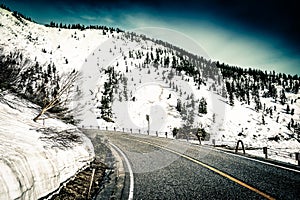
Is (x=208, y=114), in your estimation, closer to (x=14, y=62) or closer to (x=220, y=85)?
(x=220, y=85)

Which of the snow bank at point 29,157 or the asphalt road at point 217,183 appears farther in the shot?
the asphalt road at point 217,183

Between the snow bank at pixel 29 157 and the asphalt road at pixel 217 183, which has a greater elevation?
the snow bank at pixel 29 157

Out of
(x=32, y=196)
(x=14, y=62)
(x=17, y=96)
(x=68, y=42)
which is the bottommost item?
(x=32, y=196)

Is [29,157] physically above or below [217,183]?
above

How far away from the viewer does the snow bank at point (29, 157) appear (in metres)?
3.52

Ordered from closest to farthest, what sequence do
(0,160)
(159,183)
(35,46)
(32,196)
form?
(0,160) → (32,196) → (159,183) → (35,46)

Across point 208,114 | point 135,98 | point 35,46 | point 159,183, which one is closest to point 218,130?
point 208,114

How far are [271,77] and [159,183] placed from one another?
197m

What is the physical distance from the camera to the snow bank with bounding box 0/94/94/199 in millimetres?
3520

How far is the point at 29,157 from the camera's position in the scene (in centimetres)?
439

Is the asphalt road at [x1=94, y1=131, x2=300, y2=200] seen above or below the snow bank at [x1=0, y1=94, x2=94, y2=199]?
below

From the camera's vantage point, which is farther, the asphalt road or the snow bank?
the asphalt road

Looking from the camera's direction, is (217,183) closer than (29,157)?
No

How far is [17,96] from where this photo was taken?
8.62 meters
